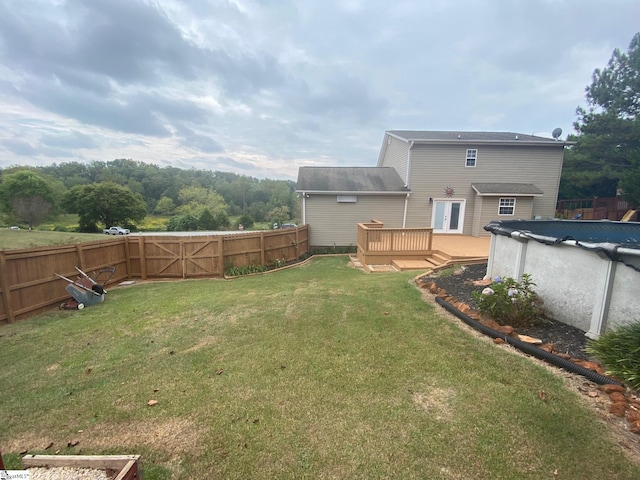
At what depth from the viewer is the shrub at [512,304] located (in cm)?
405

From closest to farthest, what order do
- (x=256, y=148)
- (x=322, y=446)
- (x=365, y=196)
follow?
1. (x=322, y=446)
2. (x=365, y=196)
3. (x=256, y=148)

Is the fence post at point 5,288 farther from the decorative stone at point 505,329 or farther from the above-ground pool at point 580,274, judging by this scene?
the above-ground pool at point 580,274

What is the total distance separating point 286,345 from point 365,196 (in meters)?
11.6

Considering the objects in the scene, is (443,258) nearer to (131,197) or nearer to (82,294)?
(82,294)

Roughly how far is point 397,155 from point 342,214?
216 inches

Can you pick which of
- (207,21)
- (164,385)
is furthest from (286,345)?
(207,21)

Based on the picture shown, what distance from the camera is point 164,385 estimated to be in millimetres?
3123

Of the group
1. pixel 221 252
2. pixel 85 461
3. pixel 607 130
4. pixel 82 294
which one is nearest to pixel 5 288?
pixel 82 294

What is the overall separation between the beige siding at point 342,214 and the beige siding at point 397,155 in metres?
1.90

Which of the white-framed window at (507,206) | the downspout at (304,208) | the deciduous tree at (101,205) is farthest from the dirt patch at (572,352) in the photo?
the deciduous tree at (101,205)

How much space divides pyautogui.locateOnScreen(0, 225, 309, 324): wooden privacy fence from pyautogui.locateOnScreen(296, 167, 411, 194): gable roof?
255cm

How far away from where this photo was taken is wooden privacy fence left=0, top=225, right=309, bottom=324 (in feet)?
19.5

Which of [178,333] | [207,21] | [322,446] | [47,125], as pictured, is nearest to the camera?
[322,446]

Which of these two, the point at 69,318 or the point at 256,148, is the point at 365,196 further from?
the point at 256,148
